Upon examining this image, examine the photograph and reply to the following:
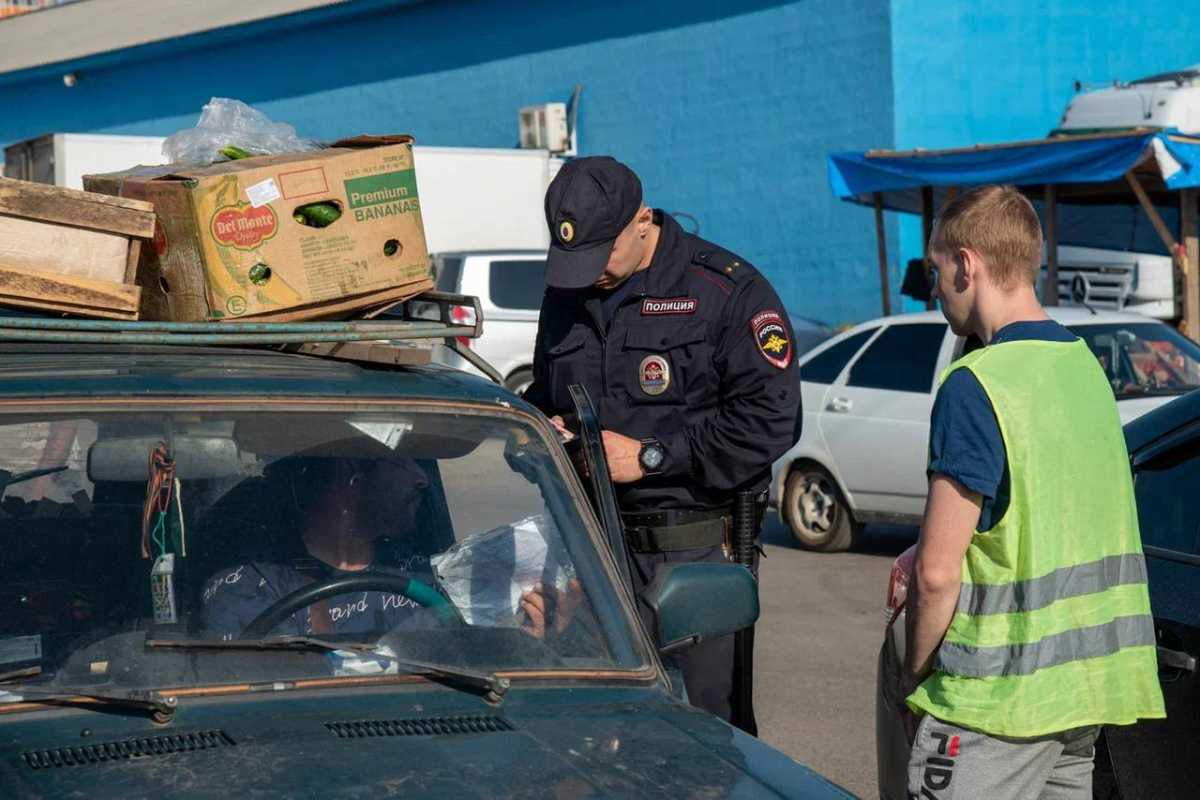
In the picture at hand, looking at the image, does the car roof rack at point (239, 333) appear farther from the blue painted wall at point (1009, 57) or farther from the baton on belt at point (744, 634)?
the blue painted wall at point (1009, 57)

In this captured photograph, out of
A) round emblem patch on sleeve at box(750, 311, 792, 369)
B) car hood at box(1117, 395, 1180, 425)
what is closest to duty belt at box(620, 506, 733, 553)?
round emblem patch on sleeve at box(750, 311, 792, 369)

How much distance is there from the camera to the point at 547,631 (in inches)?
115

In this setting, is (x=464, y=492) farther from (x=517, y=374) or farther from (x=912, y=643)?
(x=517, y=374)

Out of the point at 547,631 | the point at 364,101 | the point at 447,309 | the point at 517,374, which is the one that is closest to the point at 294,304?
the point at 447,309

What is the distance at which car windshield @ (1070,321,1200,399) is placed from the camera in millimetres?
8773

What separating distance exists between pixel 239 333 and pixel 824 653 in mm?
4825

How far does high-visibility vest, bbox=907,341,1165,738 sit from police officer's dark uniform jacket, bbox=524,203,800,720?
106 cm

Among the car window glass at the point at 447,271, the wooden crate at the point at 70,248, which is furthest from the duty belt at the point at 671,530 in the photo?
the car window glass at the point at 447,271

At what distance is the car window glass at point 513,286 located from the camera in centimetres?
1533

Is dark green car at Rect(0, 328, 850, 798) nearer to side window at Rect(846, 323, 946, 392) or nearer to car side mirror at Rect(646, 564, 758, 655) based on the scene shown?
car side mirror at Rect(646, 564, 758, 655)

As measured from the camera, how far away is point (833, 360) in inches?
400

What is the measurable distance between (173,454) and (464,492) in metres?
0.65

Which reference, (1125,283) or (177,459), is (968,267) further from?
(1125,283)

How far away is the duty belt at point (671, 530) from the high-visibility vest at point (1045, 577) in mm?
1131
